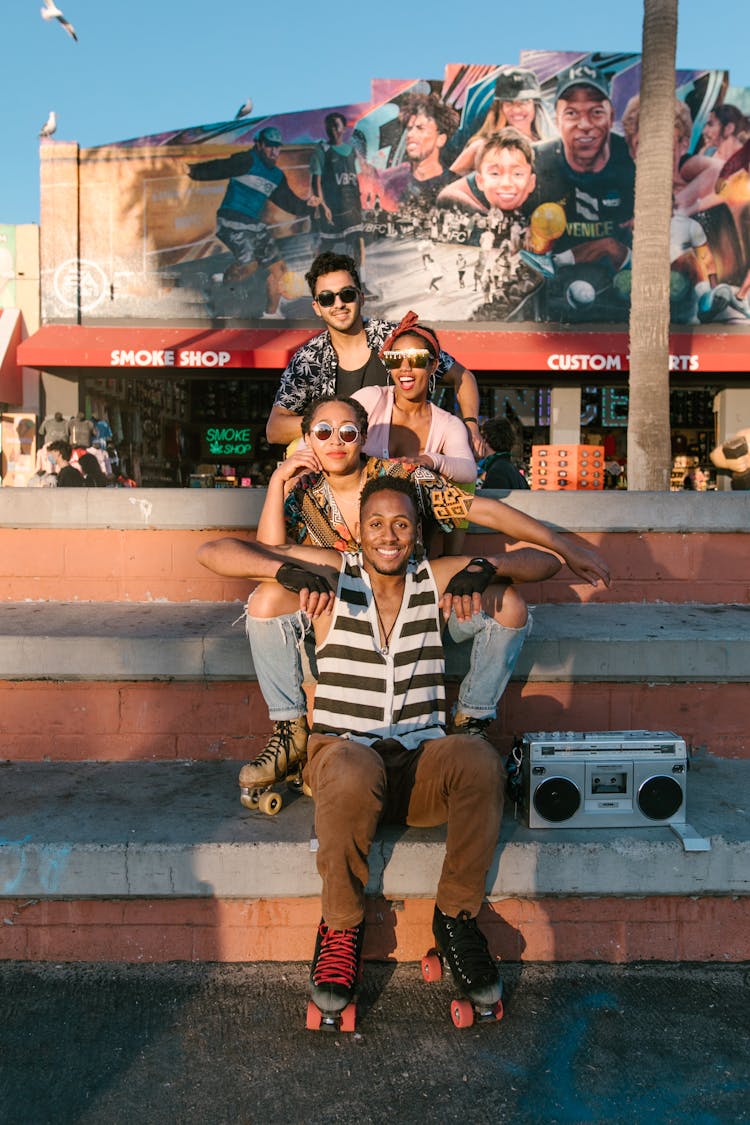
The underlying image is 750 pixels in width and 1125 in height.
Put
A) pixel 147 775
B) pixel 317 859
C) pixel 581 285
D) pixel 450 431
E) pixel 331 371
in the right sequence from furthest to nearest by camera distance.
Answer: pixel 581 285 < pixel 331 371 < pixel 450 431 < pixel 147 775 < pixel 317 859

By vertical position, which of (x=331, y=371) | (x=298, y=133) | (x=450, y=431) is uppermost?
(x=298, y=133)

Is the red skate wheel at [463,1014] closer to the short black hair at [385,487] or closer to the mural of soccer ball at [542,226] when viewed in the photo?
the short black hair at [385,487]

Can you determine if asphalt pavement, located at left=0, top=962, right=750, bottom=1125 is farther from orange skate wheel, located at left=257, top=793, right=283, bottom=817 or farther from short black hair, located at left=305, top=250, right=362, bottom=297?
short black hair, located at left=305, top=250, right=362, bottom=297

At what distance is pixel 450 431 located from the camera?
4168 mm

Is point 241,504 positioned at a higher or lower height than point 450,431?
lower

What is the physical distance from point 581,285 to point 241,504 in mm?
12034

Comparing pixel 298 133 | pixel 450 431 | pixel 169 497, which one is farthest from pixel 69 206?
pixel 450 431

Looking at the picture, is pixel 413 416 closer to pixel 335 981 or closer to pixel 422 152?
pixel 335 981

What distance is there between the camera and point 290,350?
14.3 meters

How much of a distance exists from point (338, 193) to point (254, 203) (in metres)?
1.46

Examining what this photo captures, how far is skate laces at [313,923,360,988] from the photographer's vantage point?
2512mm

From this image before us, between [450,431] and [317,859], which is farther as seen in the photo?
[450,431]

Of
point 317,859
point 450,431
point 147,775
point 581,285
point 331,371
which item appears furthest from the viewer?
point 581,285

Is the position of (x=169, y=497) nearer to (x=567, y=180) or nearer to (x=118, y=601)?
(x=118, y=601)
